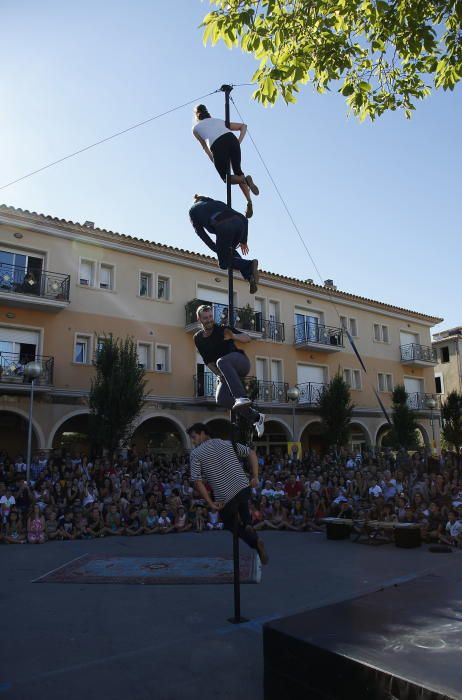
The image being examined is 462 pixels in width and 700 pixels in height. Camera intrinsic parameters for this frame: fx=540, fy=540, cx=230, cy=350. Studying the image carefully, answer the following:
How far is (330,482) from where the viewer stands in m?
14.9

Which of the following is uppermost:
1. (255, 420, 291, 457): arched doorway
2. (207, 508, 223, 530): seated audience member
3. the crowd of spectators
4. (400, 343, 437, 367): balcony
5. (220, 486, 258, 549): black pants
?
(400, 343, 437, 367): balcony

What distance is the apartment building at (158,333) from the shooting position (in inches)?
736

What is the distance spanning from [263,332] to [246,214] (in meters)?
19.1

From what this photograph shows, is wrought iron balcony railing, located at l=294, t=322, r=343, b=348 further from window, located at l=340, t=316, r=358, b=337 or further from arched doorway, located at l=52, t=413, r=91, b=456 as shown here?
arched doorway, located at l=52, t=413, r=91, b=456

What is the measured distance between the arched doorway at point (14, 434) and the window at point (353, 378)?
1591 cm

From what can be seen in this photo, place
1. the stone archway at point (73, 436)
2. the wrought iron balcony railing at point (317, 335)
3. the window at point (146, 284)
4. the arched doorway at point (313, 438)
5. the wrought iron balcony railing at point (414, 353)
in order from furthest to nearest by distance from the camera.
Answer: the wrought iron balcony railing at point (414, 353) → the arched doorway at point (313, 438) → the wrought iron balcony railing at point (317, 335) → the window at point (146, 284) → the stone archway at point (73, 436)

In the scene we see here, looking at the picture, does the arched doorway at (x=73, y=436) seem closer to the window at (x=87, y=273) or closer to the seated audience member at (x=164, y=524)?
the window at (x=87, y=273)

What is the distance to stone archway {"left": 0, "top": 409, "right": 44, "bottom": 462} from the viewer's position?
61.5 feet

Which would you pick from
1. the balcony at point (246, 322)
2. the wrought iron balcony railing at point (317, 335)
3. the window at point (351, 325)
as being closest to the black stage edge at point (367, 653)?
the balcony at point (246, 322)

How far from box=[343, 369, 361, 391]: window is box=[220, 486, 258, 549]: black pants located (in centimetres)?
2297

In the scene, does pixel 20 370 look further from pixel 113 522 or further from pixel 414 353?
pixel 414 353

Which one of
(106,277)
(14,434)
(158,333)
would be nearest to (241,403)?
(14,434)

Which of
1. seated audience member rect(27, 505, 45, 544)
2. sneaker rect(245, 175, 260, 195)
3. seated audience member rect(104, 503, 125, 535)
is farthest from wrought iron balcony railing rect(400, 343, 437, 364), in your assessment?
sneaker rect(245, 175, 260, 195)

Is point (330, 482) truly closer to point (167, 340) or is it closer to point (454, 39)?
point (167, 340)
